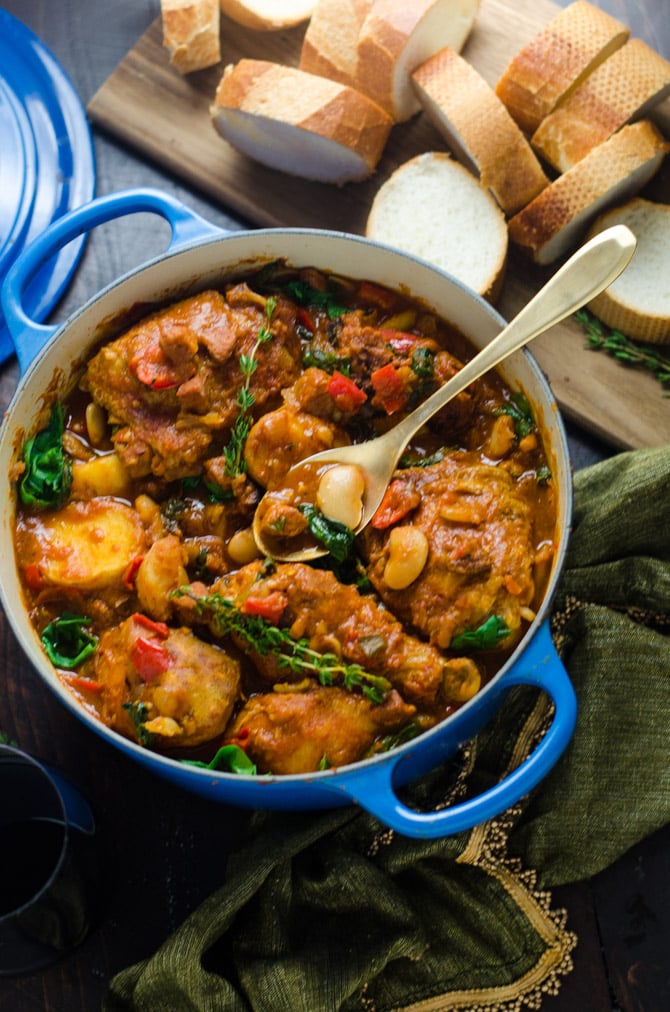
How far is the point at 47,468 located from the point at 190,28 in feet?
5.55

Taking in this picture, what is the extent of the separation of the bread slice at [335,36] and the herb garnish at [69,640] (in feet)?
6.92

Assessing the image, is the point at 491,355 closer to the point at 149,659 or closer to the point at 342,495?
the point at 342,495

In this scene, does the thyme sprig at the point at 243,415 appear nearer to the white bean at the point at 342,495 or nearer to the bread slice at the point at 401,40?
the white bean at the point at 342,495

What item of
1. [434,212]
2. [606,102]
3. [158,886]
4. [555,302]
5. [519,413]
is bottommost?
[158,886]

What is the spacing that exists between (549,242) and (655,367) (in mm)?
550

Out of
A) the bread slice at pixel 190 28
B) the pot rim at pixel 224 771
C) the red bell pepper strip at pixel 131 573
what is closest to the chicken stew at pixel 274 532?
the red bell pepper strip at pixel 131 573

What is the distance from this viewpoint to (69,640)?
9.74 ft

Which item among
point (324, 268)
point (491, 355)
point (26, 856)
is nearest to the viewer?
point (491, 355)

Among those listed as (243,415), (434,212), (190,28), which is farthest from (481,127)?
(243,415)

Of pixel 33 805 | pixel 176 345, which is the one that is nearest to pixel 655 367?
pixel 176 345

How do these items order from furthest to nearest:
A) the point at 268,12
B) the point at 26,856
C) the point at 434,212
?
the point at 268,12, the point at 434,212, the point at 26,856

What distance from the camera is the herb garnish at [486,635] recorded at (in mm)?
2820

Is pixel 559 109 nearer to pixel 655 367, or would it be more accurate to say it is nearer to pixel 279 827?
pixel 655 367

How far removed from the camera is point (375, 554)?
9.70ft
